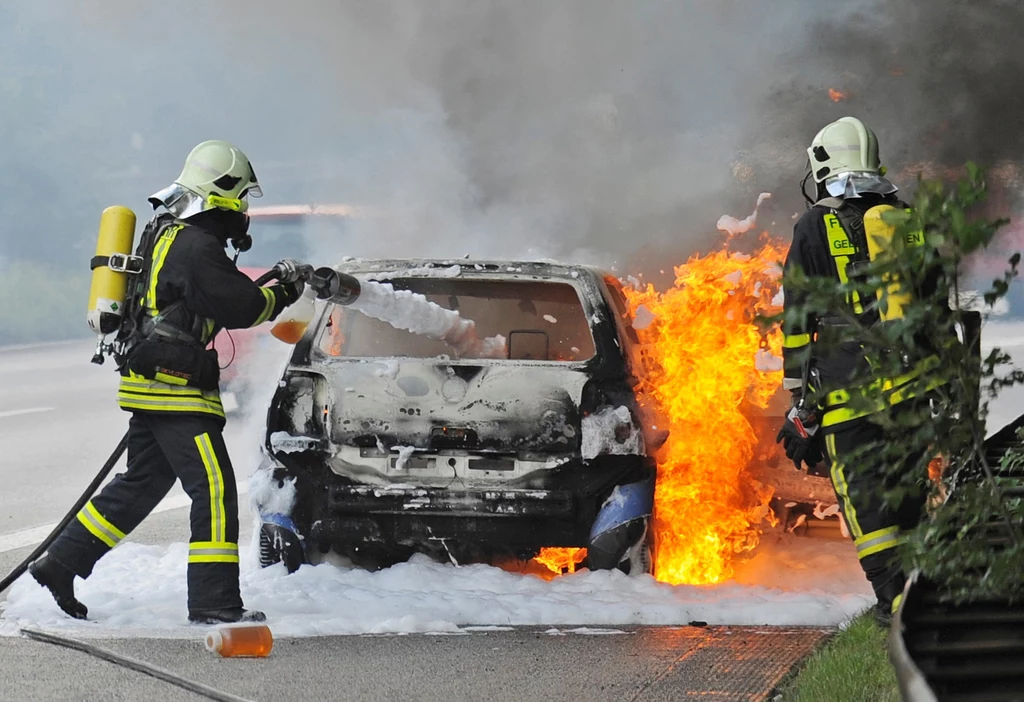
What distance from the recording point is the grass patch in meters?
4.39

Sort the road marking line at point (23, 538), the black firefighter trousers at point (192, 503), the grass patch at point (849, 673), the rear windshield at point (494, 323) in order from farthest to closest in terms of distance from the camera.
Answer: the road marking line at point (23, 538), the rear windshield at point (494, 323), the black firefighter trousers at point (192, 503), the grass patch at point (849, 673)

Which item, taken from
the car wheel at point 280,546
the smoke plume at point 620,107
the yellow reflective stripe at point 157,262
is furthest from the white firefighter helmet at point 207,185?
the smoke plume at point 620,107

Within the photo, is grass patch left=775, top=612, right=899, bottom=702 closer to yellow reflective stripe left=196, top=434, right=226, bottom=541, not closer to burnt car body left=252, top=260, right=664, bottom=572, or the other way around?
burnt car body left=252, top=260, right=664, bottom=572

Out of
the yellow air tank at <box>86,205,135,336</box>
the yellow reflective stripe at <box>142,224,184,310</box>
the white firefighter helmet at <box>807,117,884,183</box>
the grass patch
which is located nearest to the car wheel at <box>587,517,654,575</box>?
the grass patch

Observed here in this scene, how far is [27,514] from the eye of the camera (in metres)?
9.05

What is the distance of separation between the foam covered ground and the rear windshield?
973 millimetres

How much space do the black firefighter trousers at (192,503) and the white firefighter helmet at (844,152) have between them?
2.49 metres

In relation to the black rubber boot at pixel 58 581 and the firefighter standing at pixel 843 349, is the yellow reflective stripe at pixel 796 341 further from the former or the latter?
the black rubber boot at pixel 58 581

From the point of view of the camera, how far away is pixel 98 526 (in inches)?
229

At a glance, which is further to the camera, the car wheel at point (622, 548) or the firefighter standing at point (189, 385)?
the car wheel at point (622, 548)

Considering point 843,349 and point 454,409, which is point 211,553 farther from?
point 843,349

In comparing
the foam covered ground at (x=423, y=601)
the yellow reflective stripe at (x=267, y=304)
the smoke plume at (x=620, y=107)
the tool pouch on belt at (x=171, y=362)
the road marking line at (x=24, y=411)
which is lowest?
the foam covered ground at (x=423, y=601)

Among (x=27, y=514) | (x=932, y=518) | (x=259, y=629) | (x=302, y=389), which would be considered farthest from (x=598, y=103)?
(x=932, y=518)

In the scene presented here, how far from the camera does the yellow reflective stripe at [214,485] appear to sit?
5648 millimetres
